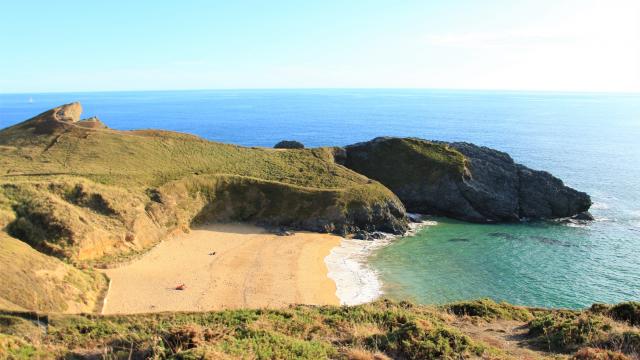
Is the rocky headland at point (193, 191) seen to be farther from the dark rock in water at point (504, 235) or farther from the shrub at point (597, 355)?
the shrub at point (597, 355)

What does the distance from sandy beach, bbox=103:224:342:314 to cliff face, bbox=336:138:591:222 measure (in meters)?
22.3

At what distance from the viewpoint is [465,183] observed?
71125 millimetres

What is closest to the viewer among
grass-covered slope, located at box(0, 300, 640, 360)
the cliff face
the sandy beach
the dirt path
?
grass-covered slope, located at box(0, 300, 640, 360)

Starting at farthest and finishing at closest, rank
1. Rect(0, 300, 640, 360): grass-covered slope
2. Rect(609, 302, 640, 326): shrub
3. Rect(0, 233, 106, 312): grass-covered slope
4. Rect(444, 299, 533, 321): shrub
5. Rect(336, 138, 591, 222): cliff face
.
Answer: Rect(336, 138, 591, 222): cliff face < Rect(0, 233, 106, 312): grass-covered slope < Rect(444, 299, 533, 321): shrub < Rect(609, 302, 640, 326): shrub < Rect(0, 300, 640, 360): grass-covered slope

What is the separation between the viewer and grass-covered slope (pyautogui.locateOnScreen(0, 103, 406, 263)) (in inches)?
1607

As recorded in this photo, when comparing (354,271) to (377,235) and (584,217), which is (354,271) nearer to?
(377,235)

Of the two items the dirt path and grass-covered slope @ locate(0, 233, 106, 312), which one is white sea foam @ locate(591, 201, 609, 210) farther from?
grass-covered slope @ locate(0, 233, 106, 312)

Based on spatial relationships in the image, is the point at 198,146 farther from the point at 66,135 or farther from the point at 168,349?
the point at 168,349

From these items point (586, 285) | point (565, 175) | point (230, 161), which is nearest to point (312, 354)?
point (586, 285)

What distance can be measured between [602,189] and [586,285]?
178 ft

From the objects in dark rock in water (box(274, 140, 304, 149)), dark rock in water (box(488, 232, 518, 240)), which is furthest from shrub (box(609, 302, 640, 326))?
dark rock in water (box(274, 140, 304, 149))

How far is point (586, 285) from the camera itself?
43.2 m

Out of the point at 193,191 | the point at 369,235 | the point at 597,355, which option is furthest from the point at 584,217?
the point at 597,355

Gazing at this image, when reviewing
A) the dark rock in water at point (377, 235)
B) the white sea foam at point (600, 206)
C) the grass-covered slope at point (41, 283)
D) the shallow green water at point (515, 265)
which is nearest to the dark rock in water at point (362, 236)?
the dark rock in water at point (377, 235)
